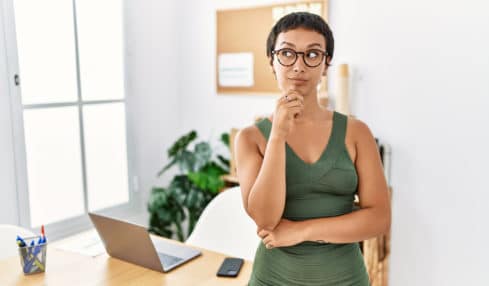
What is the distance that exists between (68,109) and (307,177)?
79.8 inches

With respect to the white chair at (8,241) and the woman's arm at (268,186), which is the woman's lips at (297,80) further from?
the white chair at (8,241)

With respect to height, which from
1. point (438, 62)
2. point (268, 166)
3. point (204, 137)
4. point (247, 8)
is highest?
point (247, 8)

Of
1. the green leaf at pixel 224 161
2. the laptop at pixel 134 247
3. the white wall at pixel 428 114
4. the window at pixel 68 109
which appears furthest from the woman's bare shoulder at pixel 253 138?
the green leaf at pixel 224 161

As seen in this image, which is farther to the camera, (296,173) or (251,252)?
(251,252)

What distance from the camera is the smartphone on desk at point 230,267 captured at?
1.53 m

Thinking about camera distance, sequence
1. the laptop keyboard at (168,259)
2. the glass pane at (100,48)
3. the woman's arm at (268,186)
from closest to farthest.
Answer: the woman's arm at (268,186) → the laptop keyboard at (168,259) → the glass pane at (100,48)

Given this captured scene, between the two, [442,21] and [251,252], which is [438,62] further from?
[251,252]

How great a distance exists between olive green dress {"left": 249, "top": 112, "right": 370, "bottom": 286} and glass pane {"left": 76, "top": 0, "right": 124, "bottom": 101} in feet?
6.54

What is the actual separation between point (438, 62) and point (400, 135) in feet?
1.38

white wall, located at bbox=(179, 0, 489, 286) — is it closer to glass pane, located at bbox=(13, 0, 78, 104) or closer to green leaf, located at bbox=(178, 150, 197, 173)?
green leaf, located at bbox=(178, 150, 197, 173)

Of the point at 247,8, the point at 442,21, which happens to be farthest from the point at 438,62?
the point at 247,8

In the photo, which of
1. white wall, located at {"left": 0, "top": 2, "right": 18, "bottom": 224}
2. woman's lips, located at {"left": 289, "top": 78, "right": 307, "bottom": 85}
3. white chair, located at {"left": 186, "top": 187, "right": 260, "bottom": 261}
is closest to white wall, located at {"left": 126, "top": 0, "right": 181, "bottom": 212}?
white wall, located at {"left": 0, "top": 2, "right": 18, "bottom": 224}

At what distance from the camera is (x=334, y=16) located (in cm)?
261

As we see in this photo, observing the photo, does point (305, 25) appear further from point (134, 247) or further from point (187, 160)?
point (187, 160)
